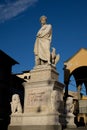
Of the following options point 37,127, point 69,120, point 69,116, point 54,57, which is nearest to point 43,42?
point 54,57

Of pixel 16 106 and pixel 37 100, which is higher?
pixel 37 100

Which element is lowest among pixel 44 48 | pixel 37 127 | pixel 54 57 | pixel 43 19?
pixel 37 127

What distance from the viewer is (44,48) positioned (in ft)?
54.0

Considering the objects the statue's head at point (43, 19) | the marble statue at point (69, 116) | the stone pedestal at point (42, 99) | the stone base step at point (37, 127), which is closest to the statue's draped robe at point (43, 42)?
the statue's head at point (43, 19)

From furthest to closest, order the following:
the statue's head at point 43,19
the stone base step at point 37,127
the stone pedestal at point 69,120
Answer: the statue's head at point 43,19, the stone pedestal at point 69,120, the stone base step at point 37,127

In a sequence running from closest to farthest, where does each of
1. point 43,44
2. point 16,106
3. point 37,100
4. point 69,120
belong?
1. point 37,100
2. point 16,106
3. point 69,120
4. point 43,44

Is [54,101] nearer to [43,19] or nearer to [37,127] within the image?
[37,127]

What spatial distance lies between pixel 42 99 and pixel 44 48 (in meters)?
2.94

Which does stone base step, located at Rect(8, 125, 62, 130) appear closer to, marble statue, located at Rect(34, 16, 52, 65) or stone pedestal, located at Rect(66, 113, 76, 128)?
stone pedestal, located at Rect(66, 113, 76, 128)

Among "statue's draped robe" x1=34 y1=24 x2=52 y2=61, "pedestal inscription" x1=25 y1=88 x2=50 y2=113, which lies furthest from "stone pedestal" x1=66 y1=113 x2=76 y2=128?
"statue's draped robe" x1=34 y1=24 x2=52 y2=61

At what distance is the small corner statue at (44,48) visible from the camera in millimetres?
16297

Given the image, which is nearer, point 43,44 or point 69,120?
point 69,120

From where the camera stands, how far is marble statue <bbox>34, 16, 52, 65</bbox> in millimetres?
16328

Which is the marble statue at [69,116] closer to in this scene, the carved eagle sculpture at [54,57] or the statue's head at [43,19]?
the carved eagle sculpture at [54,57]
